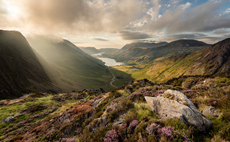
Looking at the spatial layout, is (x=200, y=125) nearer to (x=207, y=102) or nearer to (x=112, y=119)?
(x=207, y=102)

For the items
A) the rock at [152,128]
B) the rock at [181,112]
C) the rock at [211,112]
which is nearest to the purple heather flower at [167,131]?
the rock at [152,128]

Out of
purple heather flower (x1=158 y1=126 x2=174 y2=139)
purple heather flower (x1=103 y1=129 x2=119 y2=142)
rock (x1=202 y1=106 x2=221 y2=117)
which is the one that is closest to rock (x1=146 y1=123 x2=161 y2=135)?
purple heather flower (x1=158 y1=126 x2=174 y2=139)

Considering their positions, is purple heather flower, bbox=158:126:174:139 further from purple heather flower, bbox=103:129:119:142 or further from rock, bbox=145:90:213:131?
purple heather flower, bbox=103:129:119:142

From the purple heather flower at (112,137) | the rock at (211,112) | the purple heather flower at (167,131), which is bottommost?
the purple heather flower at (112,137)

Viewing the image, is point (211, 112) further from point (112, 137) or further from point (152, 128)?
point (112, 137)

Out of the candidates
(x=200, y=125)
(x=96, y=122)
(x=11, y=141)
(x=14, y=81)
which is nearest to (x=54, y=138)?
(x=96, y=122)

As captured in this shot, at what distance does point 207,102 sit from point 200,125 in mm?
4499

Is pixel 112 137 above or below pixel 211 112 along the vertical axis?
below

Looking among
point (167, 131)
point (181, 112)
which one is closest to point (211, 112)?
point (181, 112)

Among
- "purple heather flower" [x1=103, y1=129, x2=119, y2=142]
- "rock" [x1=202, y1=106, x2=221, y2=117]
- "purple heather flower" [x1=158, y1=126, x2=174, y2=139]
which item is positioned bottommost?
"purple heather flower" [x1=103, y1=129, x2=119, y2=142]

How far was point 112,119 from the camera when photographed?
8.92 metres

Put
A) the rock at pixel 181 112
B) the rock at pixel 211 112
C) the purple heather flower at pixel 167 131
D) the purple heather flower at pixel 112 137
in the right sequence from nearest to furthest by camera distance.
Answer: the purple heather flower at pixel 167 131, the rock at pixel 181 112, the purple heather flower at pixel 112 137, the rock at pixel 211 112

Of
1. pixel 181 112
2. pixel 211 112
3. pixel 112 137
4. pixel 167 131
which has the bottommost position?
pixel 112 137

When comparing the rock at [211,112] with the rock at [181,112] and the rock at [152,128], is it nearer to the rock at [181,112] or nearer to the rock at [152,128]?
the rock at [181,112]
